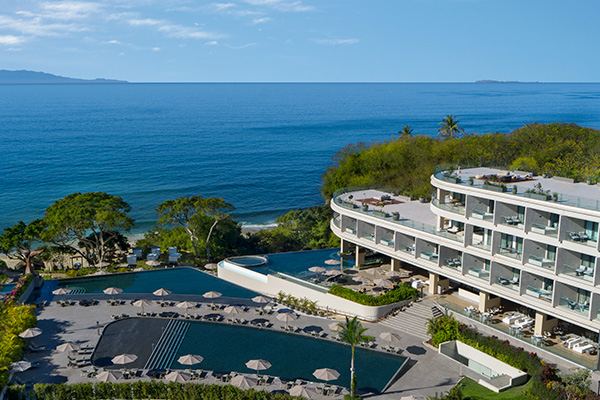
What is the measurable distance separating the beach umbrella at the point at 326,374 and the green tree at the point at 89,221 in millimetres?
31992

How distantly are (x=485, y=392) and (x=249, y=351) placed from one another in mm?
14682

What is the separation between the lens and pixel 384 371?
33625 mm

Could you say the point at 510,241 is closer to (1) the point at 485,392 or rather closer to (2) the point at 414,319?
(2) the point at 414,319

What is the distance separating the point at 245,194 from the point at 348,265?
6339cm

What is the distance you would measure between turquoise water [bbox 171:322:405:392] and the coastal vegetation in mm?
34681

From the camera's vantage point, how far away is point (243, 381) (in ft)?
99.2

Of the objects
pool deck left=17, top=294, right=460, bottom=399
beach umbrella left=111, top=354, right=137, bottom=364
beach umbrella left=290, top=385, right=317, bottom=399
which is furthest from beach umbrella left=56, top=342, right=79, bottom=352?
beach umbrella left=290, top=385, right=317, bottom=399

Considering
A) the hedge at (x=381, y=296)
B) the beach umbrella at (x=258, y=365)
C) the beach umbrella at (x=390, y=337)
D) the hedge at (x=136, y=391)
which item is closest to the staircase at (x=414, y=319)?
the hedge at (x=381, y=296)

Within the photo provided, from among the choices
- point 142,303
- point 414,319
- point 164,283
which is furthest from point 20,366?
point 414,319

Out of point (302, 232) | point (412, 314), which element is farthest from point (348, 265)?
point (302, 232)

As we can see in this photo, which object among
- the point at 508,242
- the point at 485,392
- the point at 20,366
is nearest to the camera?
the point at 485,392

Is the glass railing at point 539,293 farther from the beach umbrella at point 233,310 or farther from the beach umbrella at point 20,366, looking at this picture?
the beach umbrella at point 20,366

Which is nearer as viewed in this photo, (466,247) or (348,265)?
(466,247)

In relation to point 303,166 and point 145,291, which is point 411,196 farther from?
point 303,166
